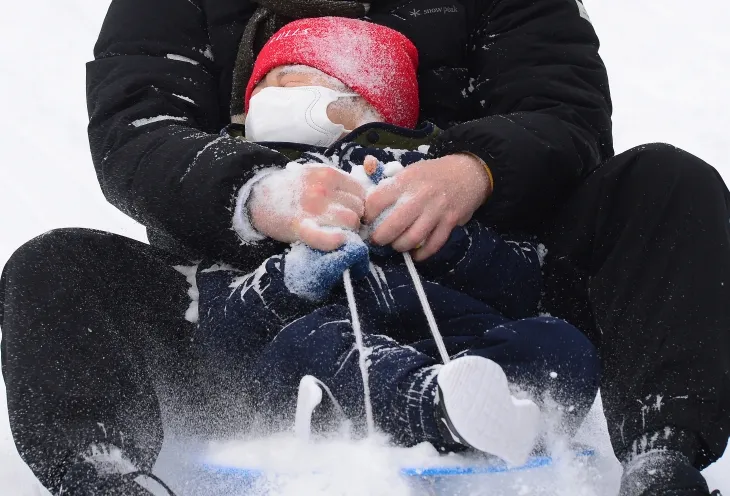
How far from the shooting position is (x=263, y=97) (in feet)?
6.17

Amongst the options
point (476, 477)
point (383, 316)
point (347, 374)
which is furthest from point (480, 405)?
point (383, 316)

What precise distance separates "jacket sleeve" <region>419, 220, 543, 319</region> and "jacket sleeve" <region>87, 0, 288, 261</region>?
320mm

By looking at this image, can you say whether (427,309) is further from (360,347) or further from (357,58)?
(357,58)

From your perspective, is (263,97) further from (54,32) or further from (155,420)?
(54,32)

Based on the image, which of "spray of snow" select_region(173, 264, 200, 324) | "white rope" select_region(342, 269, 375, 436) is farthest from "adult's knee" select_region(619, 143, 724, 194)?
"spray of snow" select_region(173, 264, 200, 324)

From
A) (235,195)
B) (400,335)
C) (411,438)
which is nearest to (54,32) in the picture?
(235,195)

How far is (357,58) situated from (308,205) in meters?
0.47

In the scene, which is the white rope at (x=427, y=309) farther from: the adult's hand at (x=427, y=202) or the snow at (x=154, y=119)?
the snow at (x=154, y=119)

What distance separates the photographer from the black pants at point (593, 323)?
141 centimetres

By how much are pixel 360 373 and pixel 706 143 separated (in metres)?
2.41

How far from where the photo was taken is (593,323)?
171 cm

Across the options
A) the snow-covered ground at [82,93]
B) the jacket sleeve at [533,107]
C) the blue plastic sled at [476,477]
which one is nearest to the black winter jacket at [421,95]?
the jacket sleeve at [533,107]

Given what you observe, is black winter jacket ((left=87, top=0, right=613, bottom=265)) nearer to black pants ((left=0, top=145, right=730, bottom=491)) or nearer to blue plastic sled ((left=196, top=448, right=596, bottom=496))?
black pants ((left=0, top=145, right=730, bottom=491))

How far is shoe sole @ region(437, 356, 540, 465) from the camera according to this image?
118 centimetres
